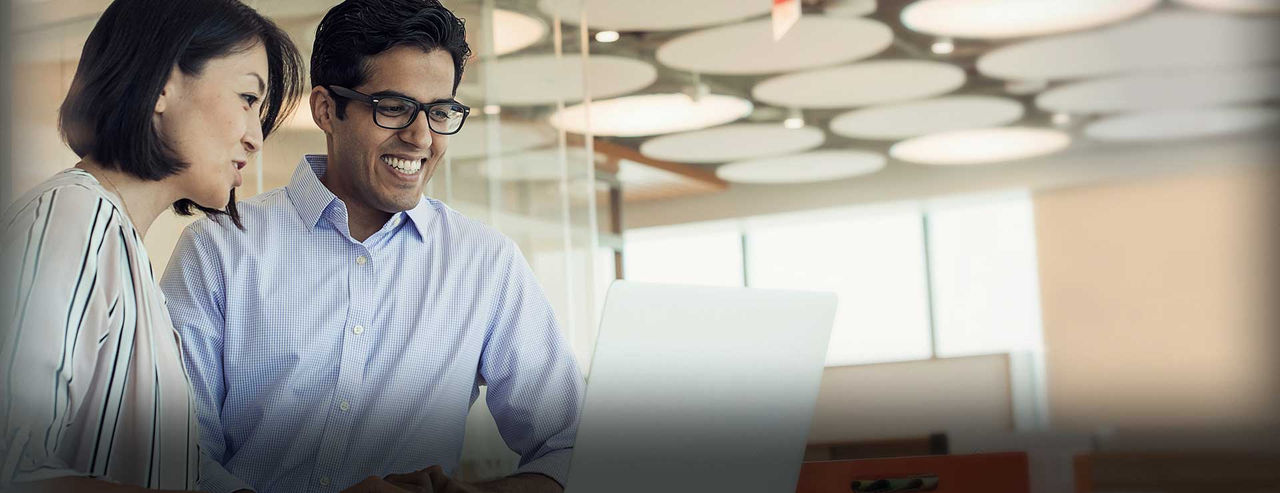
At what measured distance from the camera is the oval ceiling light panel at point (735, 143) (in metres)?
8.99

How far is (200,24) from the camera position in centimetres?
126

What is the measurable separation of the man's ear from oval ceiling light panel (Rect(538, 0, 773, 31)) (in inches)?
153

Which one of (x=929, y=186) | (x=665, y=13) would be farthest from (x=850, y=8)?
(x=929, y=186)

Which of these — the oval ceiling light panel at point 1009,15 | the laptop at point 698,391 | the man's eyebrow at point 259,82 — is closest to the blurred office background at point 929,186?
the oval ceiling light panel at point 1009,15

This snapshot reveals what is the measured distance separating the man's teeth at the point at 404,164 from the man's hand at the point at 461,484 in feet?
1.44

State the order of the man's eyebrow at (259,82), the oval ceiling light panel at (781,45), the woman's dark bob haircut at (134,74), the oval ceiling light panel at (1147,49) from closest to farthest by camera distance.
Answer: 1. the woman's dark bob haircut at (134,74)
2. the man's eyebrow at (259,82)
3. the oval ceiling light panel at (781,45)
4. the oval ceiling light panel at (1147,49)

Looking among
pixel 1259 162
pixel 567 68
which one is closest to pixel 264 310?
pixel 567 68

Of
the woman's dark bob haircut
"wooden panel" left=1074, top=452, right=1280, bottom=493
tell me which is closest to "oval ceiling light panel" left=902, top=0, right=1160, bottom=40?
"wooden panel" left=1074, top=452, right=1280, bottom=493

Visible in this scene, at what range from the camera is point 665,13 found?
5.75 m

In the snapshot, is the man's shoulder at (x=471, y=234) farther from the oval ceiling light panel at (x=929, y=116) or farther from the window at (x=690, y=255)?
the window at (x=690, y=255)

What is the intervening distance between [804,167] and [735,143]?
3.92ft

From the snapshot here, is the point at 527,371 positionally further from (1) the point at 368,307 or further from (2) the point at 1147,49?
(2) the point at 1147,49

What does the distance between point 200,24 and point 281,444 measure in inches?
21.0

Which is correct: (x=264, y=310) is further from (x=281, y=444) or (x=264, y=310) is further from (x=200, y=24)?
(x=200, y=24)
